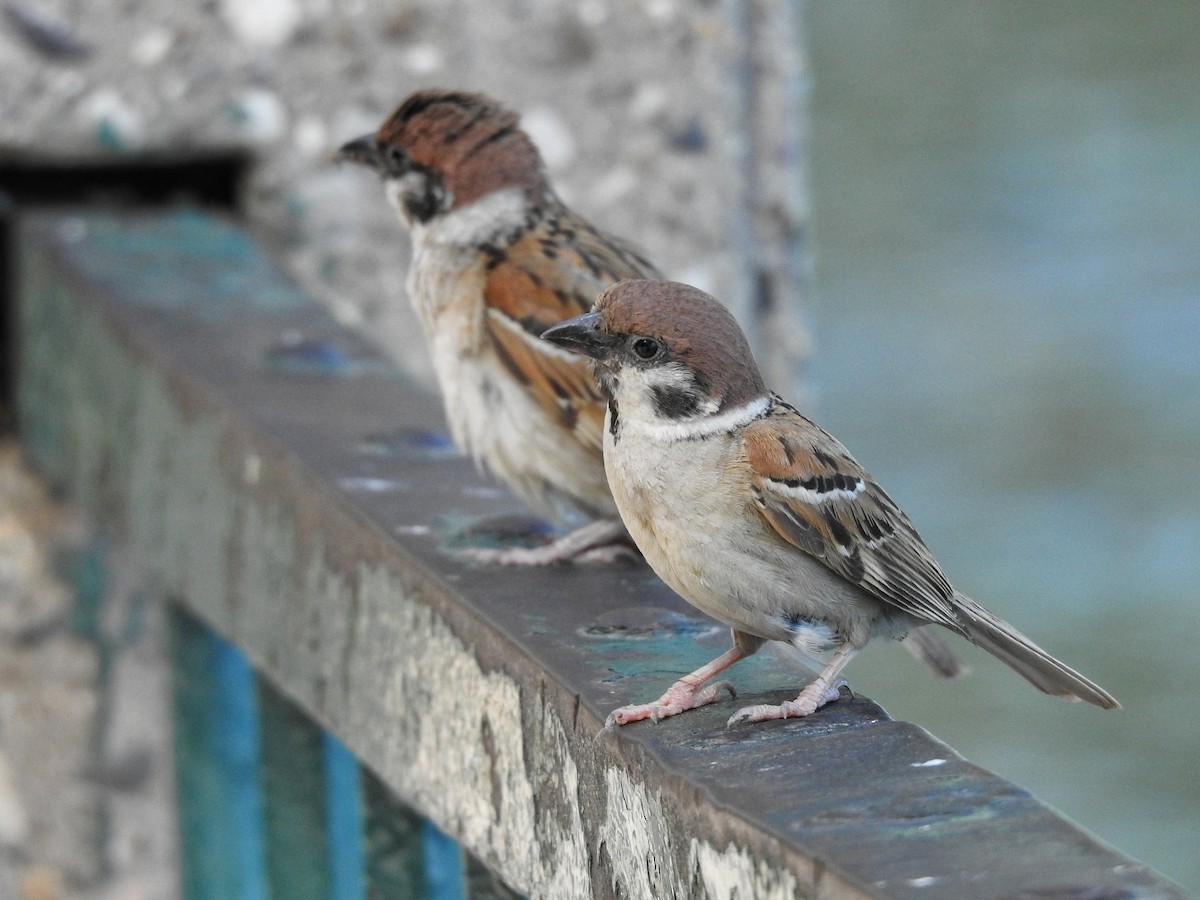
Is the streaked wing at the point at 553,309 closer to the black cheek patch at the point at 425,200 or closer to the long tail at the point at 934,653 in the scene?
the black cheek patch at the point at 425,200

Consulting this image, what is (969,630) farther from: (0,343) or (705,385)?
(0,343)

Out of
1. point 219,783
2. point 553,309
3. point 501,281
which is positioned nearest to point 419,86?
point 501,281

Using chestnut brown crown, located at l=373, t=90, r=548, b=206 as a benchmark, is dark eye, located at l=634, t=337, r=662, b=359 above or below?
below

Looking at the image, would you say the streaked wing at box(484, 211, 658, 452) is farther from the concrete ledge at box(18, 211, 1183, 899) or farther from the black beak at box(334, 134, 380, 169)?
the black beak at box(334, 134, 380, 169)

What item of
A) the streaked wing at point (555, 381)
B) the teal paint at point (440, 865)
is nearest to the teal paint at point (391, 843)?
the teal paint at point (440, 865)

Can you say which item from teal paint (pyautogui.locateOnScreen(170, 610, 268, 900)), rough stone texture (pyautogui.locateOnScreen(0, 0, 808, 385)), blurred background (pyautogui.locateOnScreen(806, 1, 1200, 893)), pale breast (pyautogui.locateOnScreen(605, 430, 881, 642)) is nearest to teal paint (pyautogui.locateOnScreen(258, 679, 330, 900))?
teal paint (pyautogui.locateOnScreen(170, 610, 268, 900))

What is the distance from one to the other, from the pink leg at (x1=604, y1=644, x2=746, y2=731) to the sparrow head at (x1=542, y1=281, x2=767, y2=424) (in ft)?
1.14

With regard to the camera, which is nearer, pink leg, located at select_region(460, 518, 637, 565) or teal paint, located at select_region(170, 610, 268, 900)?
pink leg, located at select_region(460, 518, 637, 565)

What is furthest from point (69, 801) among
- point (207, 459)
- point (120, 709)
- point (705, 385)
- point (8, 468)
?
point (705, 385)

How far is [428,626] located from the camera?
6.57 feet

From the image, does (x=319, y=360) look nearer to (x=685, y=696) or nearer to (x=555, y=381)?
(x=555, y=381)

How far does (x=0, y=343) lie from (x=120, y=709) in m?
0.81

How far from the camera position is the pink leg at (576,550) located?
2209 mm

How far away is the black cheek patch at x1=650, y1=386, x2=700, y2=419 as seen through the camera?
88.4 inches
